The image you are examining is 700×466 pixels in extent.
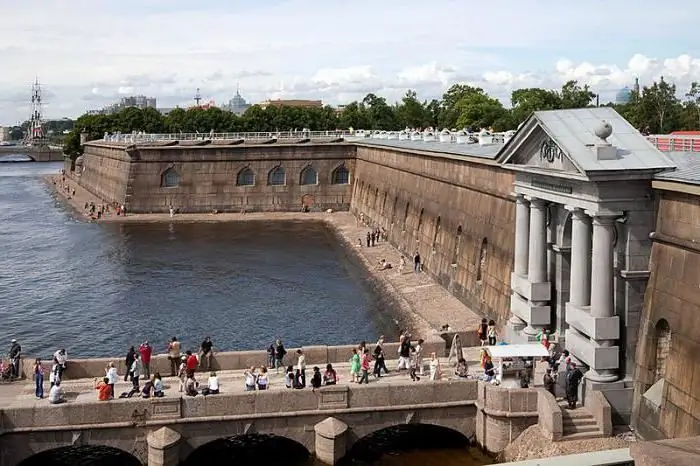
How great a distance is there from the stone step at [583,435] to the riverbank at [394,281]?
7.43 metres

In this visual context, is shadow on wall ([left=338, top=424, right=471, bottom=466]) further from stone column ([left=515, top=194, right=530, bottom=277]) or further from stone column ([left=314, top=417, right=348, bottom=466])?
stone column ([left=515, top=194, right=530, bottom=277])

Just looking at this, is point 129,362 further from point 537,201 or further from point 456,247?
point 456,247

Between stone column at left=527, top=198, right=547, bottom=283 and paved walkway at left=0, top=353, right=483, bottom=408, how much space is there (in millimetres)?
3618

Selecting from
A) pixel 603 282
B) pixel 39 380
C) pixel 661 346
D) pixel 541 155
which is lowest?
pixel 39 380

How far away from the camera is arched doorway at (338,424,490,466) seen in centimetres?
2372

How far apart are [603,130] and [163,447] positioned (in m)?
14.3

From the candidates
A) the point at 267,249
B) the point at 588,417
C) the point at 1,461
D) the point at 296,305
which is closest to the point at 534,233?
the point at 588,417

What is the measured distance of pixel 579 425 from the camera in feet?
73.0

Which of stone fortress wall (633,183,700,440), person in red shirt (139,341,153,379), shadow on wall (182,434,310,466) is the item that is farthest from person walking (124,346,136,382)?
stone fortress wall (633,183,700,440)

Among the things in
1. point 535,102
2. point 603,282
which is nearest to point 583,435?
point 603,282

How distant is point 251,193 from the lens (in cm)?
8569

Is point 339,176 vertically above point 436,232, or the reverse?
point 339,176

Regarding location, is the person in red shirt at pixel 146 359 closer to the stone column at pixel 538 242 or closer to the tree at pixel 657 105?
the stone column at pixel 538 242

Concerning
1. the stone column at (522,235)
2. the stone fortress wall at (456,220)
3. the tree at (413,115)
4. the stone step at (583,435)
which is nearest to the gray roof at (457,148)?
the stone fortress wall at (456,220)
